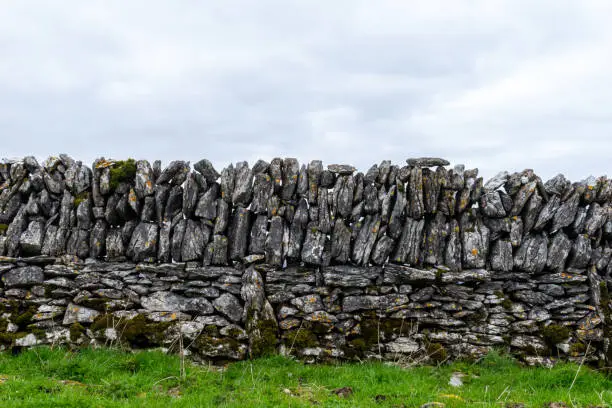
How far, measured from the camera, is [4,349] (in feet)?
28.7

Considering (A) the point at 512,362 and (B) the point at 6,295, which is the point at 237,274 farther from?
(A) the point at 512,362

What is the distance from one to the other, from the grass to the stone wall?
54cm

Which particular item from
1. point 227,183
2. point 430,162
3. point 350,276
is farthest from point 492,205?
point 227,183

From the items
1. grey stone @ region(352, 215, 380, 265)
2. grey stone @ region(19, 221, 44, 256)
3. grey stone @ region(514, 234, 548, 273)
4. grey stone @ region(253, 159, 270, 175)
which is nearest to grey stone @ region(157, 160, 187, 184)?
grey stone @ region(253, 159, 270, 175)

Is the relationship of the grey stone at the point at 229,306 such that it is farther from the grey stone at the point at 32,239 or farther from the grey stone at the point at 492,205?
the grey stone at the point at 492,205

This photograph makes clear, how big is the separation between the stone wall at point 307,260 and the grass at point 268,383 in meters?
0.54

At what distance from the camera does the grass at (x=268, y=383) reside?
21.8ft

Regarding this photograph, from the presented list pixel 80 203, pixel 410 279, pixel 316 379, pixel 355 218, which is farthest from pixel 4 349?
pixel 410 279

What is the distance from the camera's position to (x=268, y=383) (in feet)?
25.2

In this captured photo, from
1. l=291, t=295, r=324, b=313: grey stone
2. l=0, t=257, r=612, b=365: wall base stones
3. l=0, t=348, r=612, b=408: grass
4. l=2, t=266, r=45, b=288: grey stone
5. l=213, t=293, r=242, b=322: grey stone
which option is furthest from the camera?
l=2, t=266, r=45, b=288: grey stone

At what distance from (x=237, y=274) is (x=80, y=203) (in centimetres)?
361

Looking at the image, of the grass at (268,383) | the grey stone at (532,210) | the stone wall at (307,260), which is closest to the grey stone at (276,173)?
the stone wall at (307,260)

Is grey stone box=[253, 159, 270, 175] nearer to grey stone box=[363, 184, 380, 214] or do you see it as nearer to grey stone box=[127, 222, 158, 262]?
grey stone box=[363, 184, 380, 214]

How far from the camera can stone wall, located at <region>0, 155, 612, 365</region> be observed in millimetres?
9070
